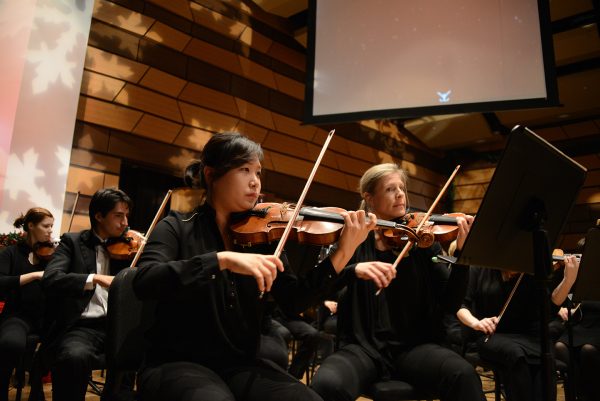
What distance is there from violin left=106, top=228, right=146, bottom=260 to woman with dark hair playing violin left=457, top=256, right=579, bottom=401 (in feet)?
5.95

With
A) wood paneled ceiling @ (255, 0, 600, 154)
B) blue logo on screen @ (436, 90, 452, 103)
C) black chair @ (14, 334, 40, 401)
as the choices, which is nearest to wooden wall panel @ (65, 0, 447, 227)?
wood paneled ceiling @ (255, 0, 600, 154)

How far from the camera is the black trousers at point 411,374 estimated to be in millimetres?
1704

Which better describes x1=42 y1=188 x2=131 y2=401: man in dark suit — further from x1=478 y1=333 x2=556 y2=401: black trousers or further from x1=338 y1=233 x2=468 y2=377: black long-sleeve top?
x1=478 y1=333 x2=556 y2=401: black trousers

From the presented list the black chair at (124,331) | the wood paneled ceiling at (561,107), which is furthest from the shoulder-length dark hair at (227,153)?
the wood paneled ceiling at (561,107)

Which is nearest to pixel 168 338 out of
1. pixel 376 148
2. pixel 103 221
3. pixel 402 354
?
pixel 402 354

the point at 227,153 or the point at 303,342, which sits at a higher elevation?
the point at 227,153

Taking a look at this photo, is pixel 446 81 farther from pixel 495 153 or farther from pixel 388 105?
pixel 495 153

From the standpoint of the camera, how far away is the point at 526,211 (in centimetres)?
152

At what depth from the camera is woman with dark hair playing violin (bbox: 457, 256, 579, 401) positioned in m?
2.30

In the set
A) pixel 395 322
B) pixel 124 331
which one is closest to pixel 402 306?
pixel 395 322

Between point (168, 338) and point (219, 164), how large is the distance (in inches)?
23.5

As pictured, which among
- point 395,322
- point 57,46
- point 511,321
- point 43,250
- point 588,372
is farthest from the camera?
point 57,46

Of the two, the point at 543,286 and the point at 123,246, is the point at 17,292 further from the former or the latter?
the point at 543,286

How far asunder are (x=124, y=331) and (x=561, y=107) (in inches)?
260
